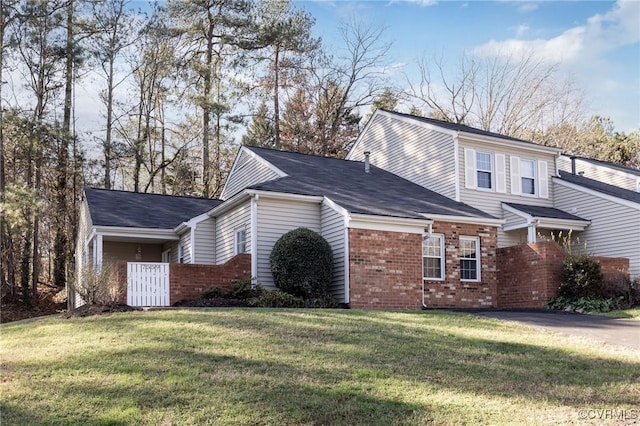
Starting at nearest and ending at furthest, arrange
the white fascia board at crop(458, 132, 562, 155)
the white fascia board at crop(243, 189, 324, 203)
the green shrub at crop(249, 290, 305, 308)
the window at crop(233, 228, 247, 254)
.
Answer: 1. the green shrub at crop(249, 290, 305, 308)
2. the white fascia board at crop(243, 189, 324, 203)
3. the window at crop(233, 228, 247, 254)
4. the white fascia board at crop(458, 132, 562, 155)

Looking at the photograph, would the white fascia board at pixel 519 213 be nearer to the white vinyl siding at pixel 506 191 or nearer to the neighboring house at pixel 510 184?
the neighboring house at pixel 510 184

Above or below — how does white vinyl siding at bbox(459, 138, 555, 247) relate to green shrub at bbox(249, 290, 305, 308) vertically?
above

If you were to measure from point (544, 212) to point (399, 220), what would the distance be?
7.51 m

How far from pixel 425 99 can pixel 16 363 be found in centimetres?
3599

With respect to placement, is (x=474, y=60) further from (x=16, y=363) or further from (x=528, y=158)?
(x=16, y=363)

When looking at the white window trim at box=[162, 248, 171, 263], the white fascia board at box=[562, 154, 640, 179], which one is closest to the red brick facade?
the white window trim at box=[162, 248, 171, 263]

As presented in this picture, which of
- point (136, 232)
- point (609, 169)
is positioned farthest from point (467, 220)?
point (609, 169)

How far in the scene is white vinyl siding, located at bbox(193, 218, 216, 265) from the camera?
68.6 ft

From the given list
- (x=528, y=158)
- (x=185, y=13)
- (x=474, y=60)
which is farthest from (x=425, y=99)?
(x=528, y=158)

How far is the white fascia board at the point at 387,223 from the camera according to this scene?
17.3 meters

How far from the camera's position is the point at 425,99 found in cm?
4250

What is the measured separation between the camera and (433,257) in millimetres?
19750

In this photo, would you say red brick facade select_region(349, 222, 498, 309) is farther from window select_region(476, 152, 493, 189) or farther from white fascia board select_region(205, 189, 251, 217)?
window select_region(476, 152, 493, 189)

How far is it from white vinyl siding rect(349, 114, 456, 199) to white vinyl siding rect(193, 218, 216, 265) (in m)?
7.83
